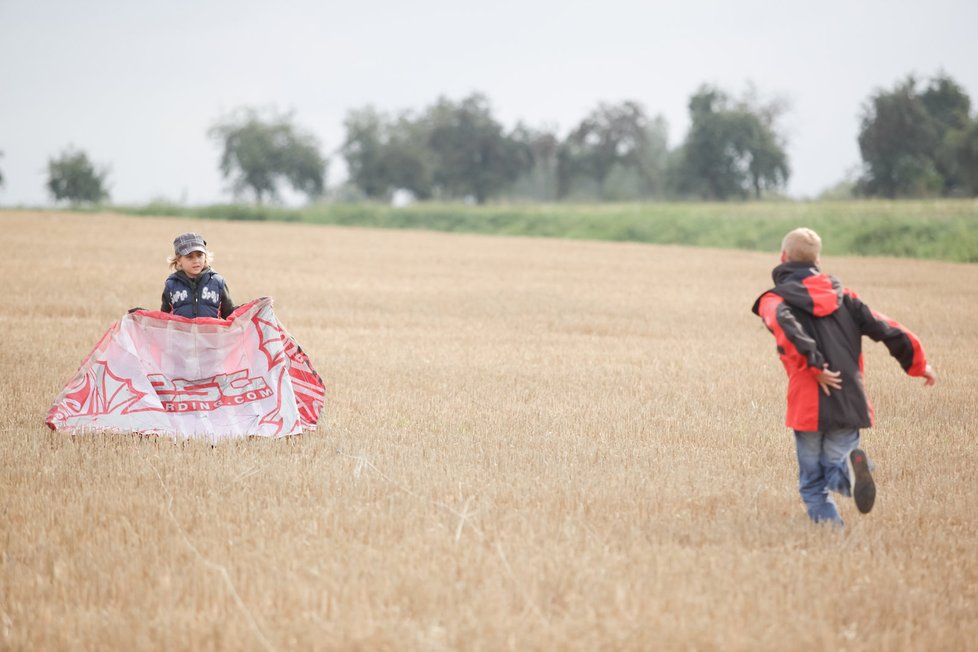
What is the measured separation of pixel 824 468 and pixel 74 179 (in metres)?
94.7

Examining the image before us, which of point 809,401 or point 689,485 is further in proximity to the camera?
point 689,485

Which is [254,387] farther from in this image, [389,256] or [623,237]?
[623,237]

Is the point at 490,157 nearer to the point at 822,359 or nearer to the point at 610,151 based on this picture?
the point at 610,151

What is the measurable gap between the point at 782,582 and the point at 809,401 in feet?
4.97

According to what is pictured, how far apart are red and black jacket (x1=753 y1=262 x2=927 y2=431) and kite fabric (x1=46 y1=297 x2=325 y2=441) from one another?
4653 mm

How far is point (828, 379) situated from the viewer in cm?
623

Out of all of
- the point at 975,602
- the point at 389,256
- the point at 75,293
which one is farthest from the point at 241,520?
the point at 389,256

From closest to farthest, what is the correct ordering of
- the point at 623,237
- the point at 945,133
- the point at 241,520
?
the point at 241,520 < the point at 623,237 < the point at 945,133

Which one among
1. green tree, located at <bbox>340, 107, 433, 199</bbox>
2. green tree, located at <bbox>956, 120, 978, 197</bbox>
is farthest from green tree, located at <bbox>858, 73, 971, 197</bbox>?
green tree, located at <bbox>340, 107, 433, 199</bbox>

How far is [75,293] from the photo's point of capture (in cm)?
2198

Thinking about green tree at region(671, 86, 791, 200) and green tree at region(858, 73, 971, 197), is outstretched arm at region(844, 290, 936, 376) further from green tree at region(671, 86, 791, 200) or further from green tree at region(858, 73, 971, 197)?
green tree at region(671, 86, 791, 200)

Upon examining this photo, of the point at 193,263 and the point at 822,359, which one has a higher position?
the point at 193,263

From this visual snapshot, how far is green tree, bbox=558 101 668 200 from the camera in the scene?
290 feet

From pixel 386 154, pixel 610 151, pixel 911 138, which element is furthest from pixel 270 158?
pixel 911 138
